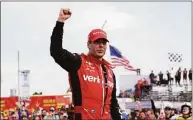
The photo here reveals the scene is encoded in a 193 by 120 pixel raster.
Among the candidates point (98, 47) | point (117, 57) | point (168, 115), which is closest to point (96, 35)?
point (98, 47)

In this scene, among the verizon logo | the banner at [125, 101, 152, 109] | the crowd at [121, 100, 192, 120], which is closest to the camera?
the verizon logo

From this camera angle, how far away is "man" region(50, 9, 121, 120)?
441cm

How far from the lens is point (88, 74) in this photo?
15.1 feet

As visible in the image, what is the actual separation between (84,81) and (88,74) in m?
0.09

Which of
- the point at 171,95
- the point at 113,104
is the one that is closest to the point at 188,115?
the point at 113,104

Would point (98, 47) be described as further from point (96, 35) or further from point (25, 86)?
point (25, 86)

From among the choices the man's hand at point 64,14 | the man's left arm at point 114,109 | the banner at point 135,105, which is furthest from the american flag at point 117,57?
the man's hand at point 64,14

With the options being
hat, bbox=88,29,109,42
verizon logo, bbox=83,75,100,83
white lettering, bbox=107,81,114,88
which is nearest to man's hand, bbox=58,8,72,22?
hat, bbox=88,29,109,42

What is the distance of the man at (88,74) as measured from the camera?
441cm

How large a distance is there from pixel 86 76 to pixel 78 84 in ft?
0.37

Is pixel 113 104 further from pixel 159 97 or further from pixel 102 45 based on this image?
pixel 159 97

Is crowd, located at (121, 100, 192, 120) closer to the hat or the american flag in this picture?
the american flag

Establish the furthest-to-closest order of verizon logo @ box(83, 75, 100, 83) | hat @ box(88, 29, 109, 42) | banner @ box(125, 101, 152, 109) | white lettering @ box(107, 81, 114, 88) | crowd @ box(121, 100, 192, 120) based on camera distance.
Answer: banner @ box(125, 101, 152, 109) < crowd @ box(121, 100, 192, 120) < white lettering @ box(107, 81, 114, 88) < hat @ box(88, 29, 109, 42) < verizon logo @ box(83, 75, 100, 83)

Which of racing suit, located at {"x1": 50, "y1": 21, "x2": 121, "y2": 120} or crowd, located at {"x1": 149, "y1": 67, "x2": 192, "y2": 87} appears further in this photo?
crowd, located at {"x1": 149, "y1": 67, "x2": 192, "y2": 87}
